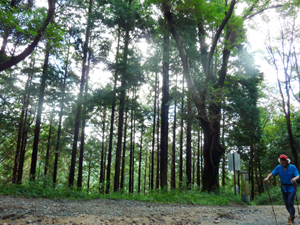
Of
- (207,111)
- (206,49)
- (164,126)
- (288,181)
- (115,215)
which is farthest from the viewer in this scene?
(206,49)

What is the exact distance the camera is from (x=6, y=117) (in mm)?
14188

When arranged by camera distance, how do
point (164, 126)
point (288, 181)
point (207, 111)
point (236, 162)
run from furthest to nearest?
point (164, 126) < point (207, 111) < point (236, 162) < point (288, 181)

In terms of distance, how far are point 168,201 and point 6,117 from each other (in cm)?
1345

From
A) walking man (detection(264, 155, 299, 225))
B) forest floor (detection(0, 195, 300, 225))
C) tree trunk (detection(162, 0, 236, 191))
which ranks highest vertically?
tree trunk (detection(162, 0, 236, 191))

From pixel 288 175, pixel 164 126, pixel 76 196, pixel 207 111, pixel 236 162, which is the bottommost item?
pixel 76 196

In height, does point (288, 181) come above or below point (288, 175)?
below

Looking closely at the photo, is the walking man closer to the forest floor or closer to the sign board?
the forest floor

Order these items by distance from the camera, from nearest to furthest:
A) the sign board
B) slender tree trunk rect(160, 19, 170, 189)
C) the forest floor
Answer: the forest floor, the sign board, slender tree trunk rect(160, 19, 170, 189)

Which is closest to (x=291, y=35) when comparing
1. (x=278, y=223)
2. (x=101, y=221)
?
(x=278, y=223)

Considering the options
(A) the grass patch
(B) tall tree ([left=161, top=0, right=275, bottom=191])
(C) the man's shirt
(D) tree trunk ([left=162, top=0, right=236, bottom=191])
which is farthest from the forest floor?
(B) tall tree ([left=161, top=0, right=275, bottom=191])

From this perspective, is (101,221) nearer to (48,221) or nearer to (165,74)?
(48,221)

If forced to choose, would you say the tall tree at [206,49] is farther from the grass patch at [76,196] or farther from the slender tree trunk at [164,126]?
the grass patch at [76,196]

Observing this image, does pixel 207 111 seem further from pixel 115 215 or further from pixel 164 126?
pixel 115 215

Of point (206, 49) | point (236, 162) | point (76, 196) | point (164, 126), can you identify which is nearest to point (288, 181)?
point (236, 162)
